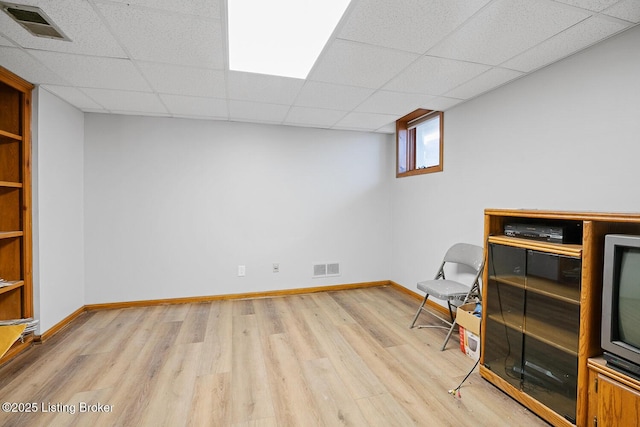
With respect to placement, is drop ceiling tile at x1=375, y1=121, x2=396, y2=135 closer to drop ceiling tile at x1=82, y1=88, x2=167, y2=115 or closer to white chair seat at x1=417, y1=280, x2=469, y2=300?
white chair seat at x1=417, y1=280, x2=469, y2=300

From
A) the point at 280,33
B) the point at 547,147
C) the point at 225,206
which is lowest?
the point at 225,206

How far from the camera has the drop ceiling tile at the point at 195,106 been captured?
9.70 ft

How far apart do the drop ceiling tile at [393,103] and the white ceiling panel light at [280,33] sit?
86 cm

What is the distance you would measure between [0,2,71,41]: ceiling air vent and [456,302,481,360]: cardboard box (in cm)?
350

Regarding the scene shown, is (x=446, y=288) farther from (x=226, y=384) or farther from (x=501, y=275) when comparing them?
(x=226, y=384)

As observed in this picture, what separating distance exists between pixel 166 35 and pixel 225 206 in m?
2.25

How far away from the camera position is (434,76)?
7.91ft

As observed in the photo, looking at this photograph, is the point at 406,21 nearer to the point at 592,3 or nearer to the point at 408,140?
the point at 592,3

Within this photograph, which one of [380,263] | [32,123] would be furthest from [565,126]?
[32,123]

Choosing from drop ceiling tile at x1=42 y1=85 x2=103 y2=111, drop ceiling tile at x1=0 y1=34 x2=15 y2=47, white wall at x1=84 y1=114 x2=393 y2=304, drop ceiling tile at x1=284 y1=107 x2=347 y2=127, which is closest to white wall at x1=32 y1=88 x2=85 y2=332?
drop ceiling tile at x1=42 y1=85 x2=103 y2=111

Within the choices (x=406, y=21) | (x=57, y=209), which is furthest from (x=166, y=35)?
(x=57, y=209)

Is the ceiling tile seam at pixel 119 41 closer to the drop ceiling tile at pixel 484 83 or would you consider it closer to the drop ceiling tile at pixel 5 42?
the drop ceiling tile at pixel 5 42

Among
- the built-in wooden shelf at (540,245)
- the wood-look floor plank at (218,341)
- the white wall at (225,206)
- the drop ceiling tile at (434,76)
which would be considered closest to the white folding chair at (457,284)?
the built-in wooden shelf at (540,245)

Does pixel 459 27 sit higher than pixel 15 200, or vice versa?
pixel 459 27
